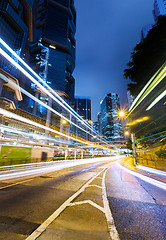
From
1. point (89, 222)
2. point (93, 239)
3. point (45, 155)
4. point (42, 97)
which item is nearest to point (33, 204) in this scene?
point (89, 222)

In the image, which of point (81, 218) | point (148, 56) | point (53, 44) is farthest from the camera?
point (53, 44)

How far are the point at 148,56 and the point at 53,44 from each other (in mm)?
102707

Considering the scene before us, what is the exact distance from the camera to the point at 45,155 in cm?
3250

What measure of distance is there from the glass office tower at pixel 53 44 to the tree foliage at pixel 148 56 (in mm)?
63359

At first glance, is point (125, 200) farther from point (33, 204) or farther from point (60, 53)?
point (60, 53)

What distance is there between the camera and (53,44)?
307ft

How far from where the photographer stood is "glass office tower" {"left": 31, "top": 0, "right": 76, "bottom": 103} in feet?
269

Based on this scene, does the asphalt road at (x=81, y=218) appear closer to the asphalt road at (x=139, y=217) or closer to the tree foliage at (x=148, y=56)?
the asphalt road at (x=139, y=217)

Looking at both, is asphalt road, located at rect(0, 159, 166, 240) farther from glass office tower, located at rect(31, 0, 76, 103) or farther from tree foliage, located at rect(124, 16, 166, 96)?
glass office tower, located at rect(31, 0, 76, 103)

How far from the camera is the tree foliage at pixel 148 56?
48.3 ft

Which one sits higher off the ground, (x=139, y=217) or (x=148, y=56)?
(x=148, y=56)

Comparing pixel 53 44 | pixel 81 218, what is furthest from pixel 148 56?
pixel 53 44

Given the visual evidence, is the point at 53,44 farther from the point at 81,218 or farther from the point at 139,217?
the point at 139,217

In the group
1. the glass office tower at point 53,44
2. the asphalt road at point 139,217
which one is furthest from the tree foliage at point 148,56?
the glass office tower at point 53,44
